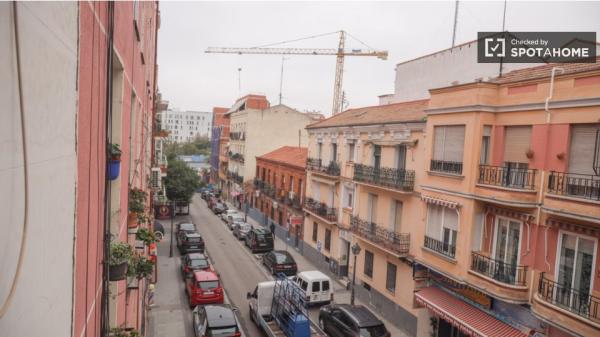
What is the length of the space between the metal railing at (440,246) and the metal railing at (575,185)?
426 centimetres

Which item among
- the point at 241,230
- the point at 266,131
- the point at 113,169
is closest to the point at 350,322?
the point at 113,169

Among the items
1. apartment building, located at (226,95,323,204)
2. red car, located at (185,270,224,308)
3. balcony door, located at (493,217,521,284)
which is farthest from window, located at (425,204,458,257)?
apartment building, located at (226,95,323,204)

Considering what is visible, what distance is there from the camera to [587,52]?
1431 cm

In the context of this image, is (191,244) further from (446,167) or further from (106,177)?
(106,177)

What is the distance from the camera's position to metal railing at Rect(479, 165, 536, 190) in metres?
12.9

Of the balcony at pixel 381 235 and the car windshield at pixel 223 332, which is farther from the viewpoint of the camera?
the balcony at pixel 381 235

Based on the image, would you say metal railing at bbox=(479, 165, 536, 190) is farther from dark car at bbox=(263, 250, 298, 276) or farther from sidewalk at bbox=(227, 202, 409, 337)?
dark car at bbox=(263, 250, 298, 276)

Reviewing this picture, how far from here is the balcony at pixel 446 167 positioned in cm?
1510

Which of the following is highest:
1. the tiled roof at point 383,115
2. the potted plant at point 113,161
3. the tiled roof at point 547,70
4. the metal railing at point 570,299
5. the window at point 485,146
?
the tiled roof at point 547,70

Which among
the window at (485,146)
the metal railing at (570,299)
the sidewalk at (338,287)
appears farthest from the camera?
the sidewalk at (338,287)

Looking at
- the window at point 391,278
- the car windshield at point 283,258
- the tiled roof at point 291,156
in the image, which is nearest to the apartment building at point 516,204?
the window at point 391,278

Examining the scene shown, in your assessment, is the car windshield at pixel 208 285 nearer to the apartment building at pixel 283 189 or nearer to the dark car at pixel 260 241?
the dark car at pixel 260 241

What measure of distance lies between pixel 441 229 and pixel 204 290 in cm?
1110

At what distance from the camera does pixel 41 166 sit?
7.93 feet
